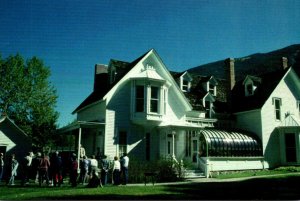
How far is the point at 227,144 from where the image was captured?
2864 cm

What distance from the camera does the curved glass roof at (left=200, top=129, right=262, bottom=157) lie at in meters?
27.5

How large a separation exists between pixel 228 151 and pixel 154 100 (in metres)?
8.65

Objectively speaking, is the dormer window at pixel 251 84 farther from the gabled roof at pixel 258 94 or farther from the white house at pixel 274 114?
the gabled roof at pixel 258 94

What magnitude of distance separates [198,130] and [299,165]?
37.7ft

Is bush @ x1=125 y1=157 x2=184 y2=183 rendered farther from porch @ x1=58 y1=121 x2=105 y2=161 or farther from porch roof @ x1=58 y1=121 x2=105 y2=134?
porch roof @ x1=58 y1=121 x2=105 y2=134

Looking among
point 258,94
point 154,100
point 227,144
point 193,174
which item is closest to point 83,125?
point 154,100

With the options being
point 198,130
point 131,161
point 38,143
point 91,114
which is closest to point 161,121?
point 198,130

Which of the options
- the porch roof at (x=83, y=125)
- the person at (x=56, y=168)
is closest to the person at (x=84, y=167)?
the person at (x=56, y=168)

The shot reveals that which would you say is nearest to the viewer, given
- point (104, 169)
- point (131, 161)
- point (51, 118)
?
point (104, 169)

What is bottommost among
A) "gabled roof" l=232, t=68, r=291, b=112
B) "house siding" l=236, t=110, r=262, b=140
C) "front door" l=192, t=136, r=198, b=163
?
"front door" l=192, t=136, r=198, b=163

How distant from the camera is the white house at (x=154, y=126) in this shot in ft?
82.4

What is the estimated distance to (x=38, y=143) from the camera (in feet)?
128

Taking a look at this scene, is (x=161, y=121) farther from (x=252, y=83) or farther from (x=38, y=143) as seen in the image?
(x=38, y=143)

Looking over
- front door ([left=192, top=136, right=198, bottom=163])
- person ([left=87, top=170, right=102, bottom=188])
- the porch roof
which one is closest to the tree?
the porch roof
